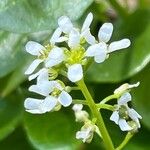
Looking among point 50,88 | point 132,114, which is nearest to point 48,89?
point 50,88

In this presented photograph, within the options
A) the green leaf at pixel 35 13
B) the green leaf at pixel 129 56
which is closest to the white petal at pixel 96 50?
the green leaf at pixel 35 13

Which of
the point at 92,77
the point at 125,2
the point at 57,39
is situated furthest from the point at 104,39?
the point at 125,2

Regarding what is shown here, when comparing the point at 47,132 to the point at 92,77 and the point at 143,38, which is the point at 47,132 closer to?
the point at 92,77

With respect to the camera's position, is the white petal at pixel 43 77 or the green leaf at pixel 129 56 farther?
the green leaf at pixel 129 56

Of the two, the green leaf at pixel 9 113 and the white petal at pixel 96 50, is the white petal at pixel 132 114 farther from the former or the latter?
the green leaf at pixel 9 113

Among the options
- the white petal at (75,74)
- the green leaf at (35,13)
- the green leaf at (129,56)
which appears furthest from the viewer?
the green leaf at (129,56)

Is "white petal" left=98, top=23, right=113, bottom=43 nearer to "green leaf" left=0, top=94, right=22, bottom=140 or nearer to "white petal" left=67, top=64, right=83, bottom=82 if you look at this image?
"white petal" left=67, top=64, right=83, bottom=82
